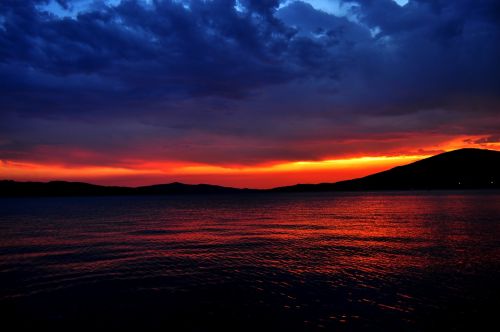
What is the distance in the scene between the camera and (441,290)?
2164 centimetres

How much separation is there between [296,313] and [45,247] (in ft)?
120

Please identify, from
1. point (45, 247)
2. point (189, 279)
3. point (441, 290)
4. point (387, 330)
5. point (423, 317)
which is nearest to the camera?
point (387, 330)

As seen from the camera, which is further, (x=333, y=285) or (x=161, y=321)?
(x=333, y=285)

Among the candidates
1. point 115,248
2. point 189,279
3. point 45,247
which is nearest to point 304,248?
point 189,279

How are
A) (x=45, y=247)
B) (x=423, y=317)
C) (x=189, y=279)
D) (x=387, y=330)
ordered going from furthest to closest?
1. (x=45, y=247)
2. (x=189, y=279)
3. (x=423, y=317)
4. (x=387, y=330)

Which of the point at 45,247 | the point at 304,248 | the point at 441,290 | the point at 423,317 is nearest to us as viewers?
the point at 423,317

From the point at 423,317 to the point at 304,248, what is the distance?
67.7 ft

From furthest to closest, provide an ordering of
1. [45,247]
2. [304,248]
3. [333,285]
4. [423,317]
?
1. [45,247]
2. [304,248]
3. [333,285]
4. [423,317]

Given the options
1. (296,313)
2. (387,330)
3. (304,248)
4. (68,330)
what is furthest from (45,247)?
(387,330)

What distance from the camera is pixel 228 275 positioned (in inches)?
1036

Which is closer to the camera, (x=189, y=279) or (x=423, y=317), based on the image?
(x=423, y=317)

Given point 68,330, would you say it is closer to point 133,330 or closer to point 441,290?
point 133,330

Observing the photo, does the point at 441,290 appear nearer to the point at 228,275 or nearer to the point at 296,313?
the point at 296,313

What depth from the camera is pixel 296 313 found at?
18250 mm
